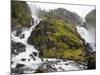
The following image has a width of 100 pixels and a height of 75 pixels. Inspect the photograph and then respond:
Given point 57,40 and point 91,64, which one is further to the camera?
point 91,64

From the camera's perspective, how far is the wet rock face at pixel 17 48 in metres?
2.24

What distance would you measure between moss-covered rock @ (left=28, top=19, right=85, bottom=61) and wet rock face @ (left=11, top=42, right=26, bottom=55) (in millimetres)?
101

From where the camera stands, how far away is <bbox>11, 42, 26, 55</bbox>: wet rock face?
7.34 feet

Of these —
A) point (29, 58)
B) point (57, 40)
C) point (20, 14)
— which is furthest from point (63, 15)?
point (29, 58)

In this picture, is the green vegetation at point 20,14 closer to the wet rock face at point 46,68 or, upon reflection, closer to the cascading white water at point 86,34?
the wet rock face at point 46,68

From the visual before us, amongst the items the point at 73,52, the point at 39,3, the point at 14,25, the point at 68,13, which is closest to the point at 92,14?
the point at 68,13

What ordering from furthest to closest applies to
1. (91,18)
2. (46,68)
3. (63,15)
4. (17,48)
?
(91,18) < (63,15) < (46,68) < (17,48)

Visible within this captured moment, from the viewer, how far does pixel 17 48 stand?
225 cm

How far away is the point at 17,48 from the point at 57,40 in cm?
50

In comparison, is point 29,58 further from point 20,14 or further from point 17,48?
point 20,14

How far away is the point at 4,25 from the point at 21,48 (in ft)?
1.06

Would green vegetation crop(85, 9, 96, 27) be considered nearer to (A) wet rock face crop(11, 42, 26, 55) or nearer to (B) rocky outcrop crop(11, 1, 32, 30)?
(B) rocky outcrop crop(11, 1, 32, 30)

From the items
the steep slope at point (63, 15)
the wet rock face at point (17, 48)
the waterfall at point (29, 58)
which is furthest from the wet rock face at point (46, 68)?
the steep slope at point (63, 15)

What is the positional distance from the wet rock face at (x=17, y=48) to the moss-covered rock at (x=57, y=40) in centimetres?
10
